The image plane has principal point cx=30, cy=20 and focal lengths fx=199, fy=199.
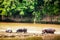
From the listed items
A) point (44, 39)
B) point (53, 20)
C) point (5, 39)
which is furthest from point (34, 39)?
point (53, 20)

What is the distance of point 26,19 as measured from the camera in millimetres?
16094

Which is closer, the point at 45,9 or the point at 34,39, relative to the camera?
the point at 34,39

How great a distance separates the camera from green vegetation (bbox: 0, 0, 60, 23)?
51.8ft

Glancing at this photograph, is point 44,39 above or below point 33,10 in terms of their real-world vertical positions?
below

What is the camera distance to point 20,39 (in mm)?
8484

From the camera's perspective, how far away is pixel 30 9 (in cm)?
1588

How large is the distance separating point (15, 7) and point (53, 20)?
318 centimetres

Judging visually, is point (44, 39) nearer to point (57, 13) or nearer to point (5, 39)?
point (5, 39)

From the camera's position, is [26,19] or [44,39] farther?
[26,19]

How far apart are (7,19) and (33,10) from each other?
7.34 ft

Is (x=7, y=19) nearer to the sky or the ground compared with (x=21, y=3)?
nearer to the ground

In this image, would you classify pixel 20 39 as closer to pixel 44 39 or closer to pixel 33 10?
pixel 44 39

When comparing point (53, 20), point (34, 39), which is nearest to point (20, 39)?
point (34, 39)

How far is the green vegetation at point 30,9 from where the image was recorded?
1579 cm
